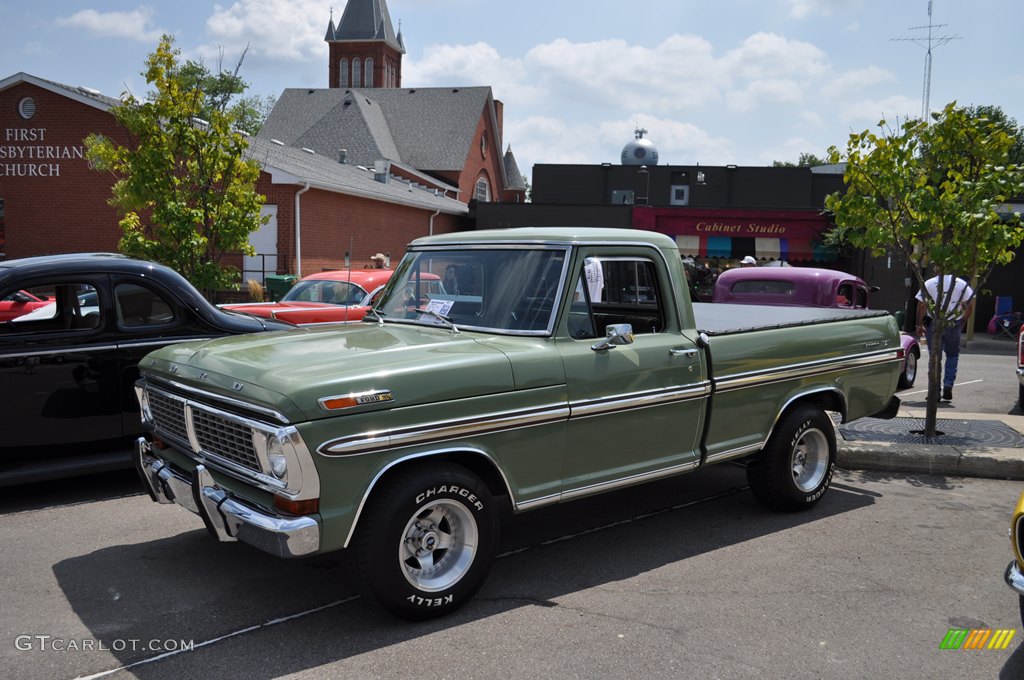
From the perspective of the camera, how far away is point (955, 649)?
396 centimetres

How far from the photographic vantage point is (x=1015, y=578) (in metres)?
3.61

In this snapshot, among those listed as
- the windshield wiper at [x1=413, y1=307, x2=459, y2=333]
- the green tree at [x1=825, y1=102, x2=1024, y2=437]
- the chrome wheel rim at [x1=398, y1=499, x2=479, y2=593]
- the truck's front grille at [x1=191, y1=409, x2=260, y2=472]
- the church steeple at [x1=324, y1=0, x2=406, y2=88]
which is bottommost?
the chrome wheel rim at [x1=398, y1=499, x2=479, y2=593]

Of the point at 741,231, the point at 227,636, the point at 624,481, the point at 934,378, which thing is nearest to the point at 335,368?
the point at 227,636

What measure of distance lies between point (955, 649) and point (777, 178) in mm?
40426

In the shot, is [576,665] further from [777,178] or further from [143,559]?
[777,178]

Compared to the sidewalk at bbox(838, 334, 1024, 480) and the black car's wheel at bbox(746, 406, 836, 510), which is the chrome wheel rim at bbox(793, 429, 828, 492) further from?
the sidewalk at bbox(838, 334, 1024, 480)

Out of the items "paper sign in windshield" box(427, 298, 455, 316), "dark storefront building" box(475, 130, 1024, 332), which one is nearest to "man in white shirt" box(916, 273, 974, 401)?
"dark storefront building" box(475, 130, 1024, 332)

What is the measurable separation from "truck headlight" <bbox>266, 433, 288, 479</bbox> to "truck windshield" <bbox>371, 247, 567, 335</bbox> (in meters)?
1.49

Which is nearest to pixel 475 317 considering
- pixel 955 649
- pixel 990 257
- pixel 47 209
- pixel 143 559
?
pixel 143 559

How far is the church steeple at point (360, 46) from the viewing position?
226 feet

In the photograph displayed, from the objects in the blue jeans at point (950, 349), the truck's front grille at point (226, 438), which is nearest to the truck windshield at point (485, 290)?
the truck's front grille at point (226, 438)

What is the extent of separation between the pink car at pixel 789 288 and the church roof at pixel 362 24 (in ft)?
209

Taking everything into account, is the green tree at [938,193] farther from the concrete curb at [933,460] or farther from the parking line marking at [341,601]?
the parking line marking at [341,601]

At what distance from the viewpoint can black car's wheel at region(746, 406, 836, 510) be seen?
5.81m
